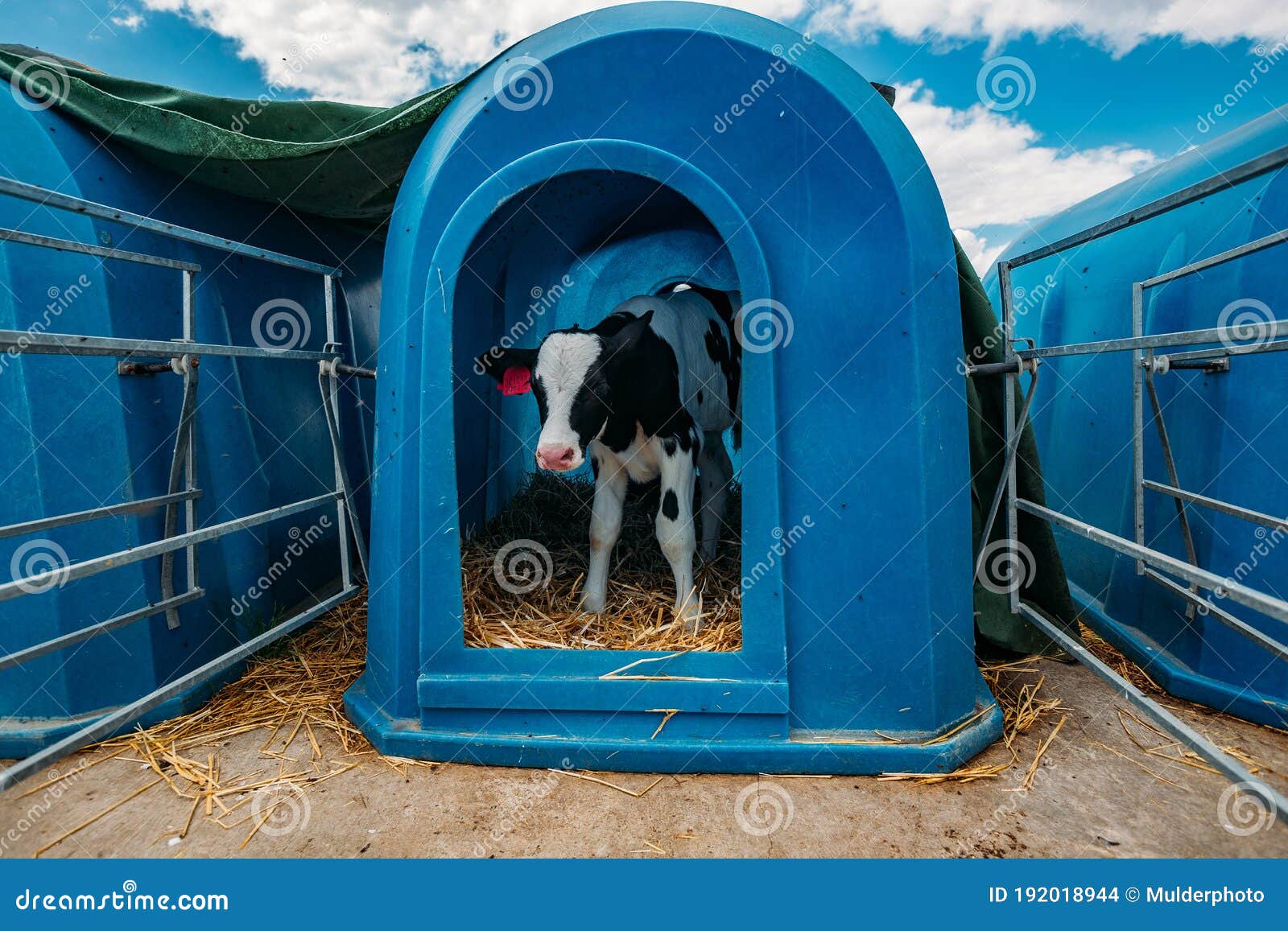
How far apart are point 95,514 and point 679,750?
8.00 feet

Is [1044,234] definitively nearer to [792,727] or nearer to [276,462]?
[792,727]

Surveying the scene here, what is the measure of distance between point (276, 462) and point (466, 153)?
7.34 ft

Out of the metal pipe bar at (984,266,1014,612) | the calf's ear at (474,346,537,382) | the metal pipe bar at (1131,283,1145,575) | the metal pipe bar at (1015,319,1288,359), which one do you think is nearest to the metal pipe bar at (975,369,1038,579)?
the metal pipe bar at (984,266,1014,612)

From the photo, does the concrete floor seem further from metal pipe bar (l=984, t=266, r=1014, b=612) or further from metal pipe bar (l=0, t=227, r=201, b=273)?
metal pipe bar (l=0, t=227, r=201, b=273)

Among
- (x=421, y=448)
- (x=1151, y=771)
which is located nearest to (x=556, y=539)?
(x=421, y=448)

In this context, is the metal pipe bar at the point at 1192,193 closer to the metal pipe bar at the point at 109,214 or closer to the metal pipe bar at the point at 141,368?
the metal pipe bar at the point at 109,214

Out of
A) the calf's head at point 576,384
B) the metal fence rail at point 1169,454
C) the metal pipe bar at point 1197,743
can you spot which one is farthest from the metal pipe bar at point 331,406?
the metal pipe bar at point 1197,743

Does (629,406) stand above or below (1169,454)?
above

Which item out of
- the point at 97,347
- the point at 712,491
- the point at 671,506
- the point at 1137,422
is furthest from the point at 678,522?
the point at 97,347

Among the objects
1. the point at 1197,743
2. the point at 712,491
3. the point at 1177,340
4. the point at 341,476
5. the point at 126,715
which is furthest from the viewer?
the point at 712,491

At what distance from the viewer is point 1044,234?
5.57 m

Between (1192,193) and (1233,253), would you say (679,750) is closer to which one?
(1192,193)

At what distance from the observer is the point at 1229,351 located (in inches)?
98.3

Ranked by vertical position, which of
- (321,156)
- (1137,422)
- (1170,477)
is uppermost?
(321,156)
